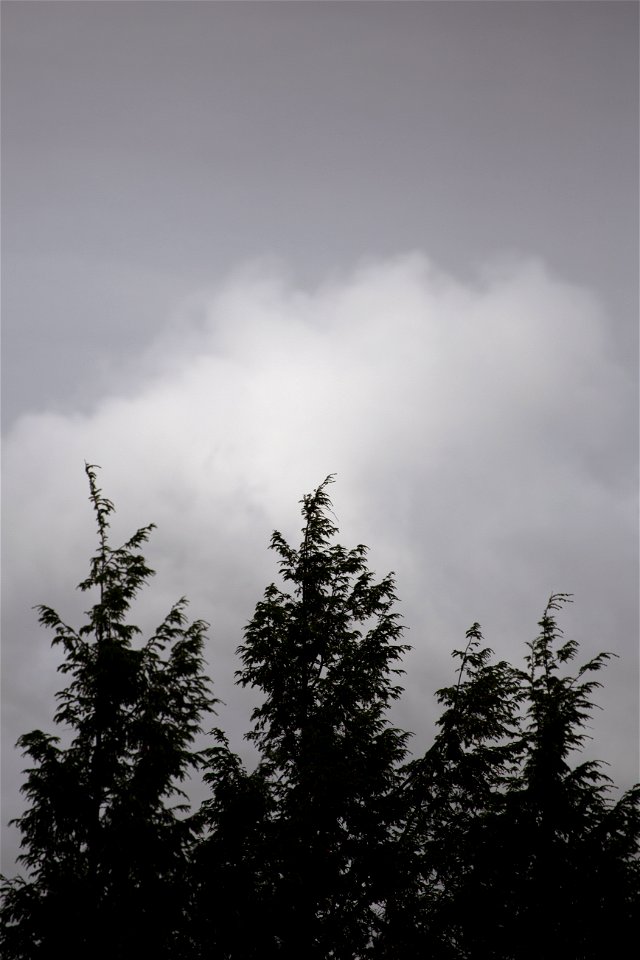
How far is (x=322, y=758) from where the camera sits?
1633 centimetres

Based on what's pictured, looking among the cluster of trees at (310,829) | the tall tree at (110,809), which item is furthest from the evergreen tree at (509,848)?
the tall tree at (110,809)

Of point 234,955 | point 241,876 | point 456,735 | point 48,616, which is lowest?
point 234,955

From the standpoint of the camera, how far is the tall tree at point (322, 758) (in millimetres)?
16203

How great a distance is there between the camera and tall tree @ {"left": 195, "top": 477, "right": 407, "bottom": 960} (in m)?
16.2

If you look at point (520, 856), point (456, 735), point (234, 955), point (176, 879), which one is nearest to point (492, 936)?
point (520, 856)

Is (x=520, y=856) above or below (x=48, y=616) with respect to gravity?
above

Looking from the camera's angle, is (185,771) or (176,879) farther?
(185,771)

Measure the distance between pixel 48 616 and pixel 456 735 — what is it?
8955mm

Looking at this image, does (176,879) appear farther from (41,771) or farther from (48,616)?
(48,616)

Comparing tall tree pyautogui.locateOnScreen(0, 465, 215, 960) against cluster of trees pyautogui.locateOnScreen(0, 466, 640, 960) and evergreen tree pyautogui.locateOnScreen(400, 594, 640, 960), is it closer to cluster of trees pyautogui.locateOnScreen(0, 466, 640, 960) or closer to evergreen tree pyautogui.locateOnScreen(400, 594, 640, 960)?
cluster of trees pyautogui.locateOnScreen(0, 466, 640, 960)

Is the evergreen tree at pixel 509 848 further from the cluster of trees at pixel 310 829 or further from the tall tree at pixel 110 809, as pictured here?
the tall tree at pixel 110 809

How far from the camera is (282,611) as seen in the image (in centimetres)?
1900

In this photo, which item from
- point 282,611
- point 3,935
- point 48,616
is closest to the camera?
point 3,935

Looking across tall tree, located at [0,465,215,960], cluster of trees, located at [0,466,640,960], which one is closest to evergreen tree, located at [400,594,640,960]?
cluster of trees, located at [0,466,640,960]
